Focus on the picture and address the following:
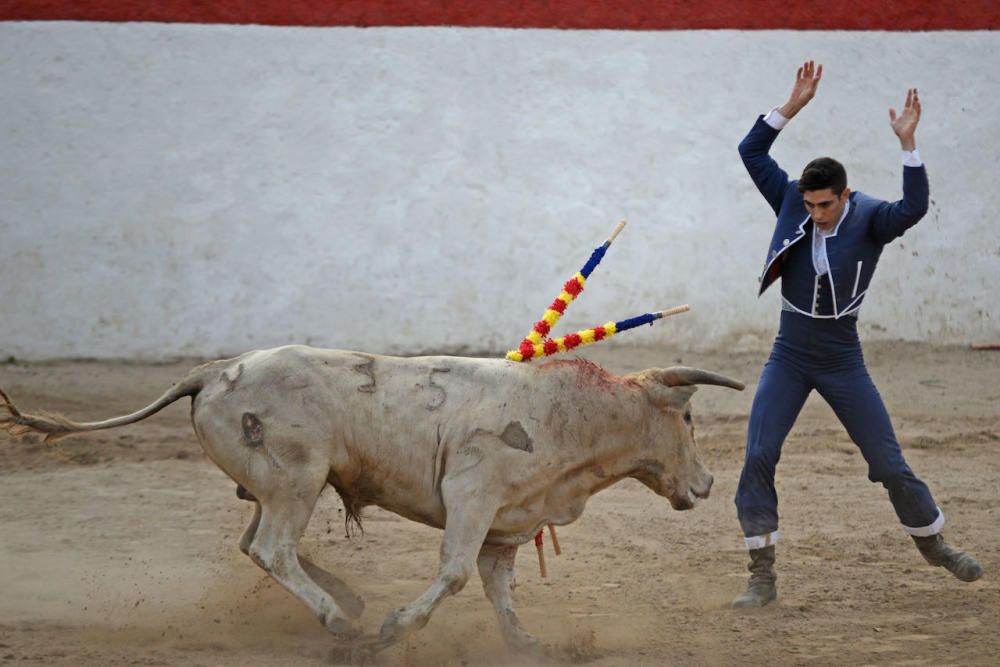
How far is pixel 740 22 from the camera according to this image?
10633 mm

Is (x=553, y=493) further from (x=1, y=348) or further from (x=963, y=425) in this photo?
(x=1, y=348)

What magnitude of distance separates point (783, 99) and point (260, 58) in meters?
4.19

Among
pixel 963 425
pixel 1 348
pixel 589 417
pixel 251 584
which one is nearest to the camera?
pixel 589 417

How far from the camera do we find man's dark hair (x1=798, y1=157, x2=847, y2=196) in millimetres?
5230

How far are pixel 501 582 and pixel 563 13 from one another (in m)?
6.49

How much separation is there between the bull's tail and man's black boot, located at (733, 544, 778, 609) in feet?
7.99

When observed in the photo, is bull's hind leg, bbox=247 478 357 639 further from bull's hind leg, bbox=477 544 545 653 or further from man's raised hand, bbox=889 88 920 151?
man's raised hand, bbox=889 88 920 151

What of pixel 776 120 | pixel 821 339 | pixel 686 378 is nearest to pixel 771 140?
pixel 776 120

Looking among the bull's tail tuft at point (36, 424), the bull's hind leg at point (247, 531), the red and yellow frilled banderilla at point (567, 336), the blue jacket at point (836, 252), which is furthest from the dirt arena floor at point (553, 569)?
the blue jacket at point (836, 252)

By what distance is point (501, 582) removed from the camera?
16.8 feet

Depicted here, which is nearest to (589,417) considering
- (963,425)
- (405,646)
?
(405,646)

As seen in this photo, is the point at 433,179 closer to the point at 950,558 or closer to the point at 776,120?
the point at 776,120

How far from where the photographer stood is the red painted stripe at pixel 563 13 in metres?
10.3

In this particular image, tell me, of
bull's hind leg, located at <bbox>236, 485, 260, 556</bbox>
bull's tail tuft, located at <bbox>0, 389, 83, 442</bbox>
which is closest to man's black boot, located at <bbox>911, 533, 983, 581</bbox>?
bull's hind leg, located at <bbox>236, 485, 260, 556</bbox>
